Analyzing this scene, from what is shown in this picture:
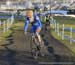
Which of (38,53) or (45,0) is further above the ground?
(38,53)

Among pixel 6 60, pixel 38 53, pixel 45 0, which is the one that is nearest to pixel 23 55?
pixel 38 53

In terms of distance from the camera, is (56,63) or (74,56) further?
(74,56)

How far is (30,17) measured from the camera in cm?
1571

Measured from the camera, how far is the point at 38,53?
1659 centimetres

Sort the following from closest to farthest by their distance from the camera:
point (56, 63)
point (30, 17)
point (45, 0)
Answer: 1. point (56, 63)
2. point (30, 17)
3. point (45, 0)

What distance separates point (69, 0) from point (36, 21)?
147 m

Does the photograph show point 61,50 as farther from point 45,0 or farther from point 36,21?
point 45,0

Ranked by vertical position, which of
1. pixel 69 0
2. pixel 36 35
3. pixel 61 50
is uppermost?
pixel 36 35

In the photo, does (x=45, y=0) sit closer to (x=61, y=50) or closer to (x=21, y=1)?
(x=21, y=1)

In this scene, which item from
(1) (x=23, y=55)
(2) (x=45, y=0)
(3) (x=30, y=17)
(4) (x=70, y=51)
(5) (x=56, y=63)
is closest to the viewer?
(5) (x=56, y=63)

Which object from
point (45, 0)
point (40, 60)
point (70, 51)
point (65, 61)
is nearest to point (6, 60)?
point (40, 60)

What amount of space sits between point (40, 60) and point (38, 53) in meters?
1.26

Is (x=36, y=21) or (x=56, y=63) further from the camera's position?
(x=36, y=21)

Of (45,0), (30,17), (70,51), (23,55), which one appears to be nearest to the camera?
(30,17)
